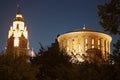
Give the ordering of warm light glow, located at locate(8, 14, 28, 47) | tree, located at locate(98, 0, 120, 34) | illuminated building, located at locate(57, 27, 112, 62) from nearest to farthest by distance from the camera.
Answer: tree, located at locate(98, 0, 120, 34) < illuminated building, located at locate(57, 27, 112, 62) < warm light glow, located at locate(8, 14, 28, 47)

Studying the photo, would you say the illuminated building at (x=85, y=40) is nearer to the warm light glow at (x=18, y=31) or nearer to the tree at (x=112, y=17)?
the warm light glow at (x=18, y=31)

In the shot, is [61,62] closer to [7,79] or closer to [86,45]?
[7,79]

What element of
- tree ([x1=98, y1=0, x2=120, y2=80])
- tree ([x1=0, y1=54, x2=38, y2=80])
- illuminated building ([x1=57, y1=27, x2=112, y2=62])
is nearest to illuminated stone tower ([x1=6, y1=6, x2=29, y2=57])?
illuminated building ([x1=57, y1=27, x2=112, y2=62])

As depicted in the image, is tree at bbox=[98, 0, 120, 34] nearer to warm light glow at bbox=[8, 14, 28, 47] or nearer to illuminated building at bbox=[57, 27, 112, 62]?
illuminated building at bbox=[57, 27, 112, 62]

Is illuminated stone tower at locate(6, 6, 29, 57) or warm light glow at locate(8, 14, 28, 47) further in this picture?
warm light glow at locate(8, 14, 28, 47)

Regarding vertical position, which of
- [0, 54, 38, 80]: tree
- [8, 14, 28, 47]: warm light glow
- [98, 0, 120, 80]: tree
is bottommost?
[0, 54, 38, 80]: tree

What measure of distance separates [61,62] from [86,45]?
74.8 meters

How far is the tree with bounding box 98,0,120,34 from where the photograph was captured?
83.7 feet

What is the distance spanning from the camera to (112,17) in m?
25.6

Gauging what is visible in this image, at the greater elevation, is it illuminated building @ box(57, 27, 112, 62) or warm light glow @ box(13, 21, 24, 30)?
warm light glow @ box(13, 21, 24, 30)

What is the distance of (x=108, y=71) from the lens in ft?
90.3

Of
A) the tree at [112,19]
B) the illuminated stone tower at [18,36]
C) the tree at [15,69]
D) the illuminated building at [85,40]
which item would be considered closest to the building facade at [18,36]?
the illuminated stone tower at [18,36]

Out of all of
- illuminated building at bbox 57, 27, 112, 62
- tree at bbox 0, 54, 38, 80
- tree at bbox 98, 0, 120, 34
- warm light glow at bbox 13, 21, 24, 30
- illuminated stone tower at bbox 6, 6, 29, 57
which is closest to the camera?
tree at bbox 98, 0, 120, 34

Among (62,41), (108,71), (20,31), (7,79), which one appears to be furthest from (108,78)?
(20,31)
